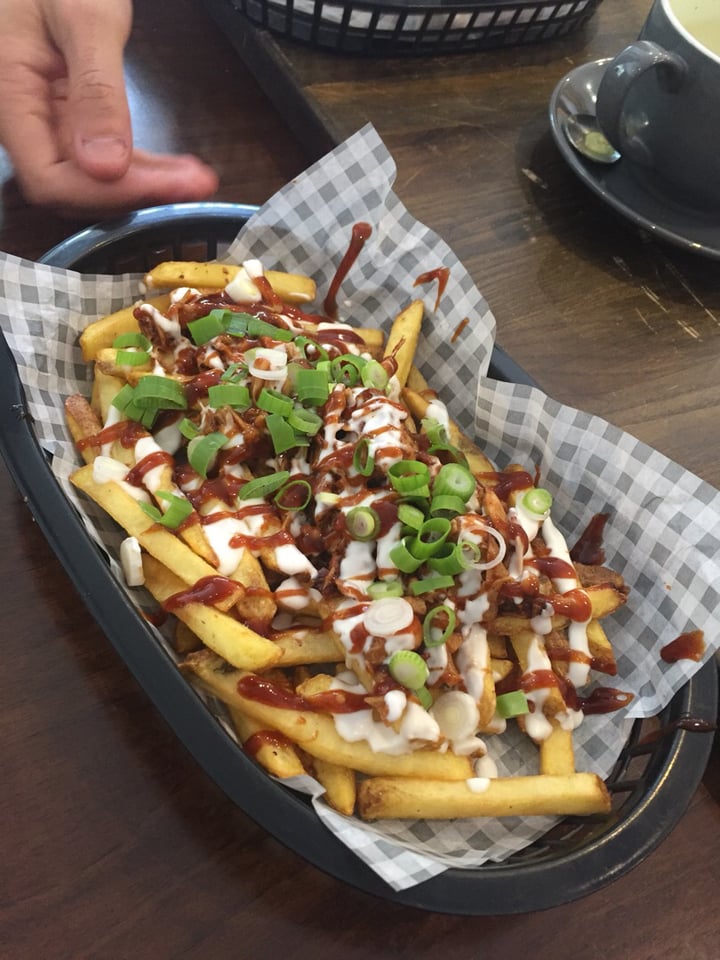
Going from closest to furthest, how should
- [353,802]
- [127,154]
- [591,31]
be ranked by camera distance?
[353,802] < [127,154] < [591,31]

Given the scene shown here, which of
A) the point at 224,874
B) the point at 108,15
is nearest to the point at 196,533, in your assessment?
the point at 224,874

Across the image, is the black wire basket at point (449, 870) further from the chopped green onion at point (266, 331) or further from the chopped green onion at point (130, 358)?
the chopped green onion at point (266, 331)

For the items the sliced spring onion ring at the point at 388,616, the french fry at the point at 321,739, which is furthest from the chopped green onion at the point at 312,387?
the french fry at the point at 321,739

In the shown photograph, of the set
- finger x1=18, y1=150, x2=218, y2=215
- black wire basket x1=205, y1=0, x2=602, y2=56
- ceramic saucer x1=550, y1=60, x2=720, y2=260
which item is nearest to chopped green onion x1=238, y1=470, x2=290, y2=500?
finger x1=18, y1=150, x2=218, y2=215

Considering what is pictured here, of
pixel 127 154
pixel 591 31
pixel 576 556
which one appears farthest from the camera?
pixel 591 31

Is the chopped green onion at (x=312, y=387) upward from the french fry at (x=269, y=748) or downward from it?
upward

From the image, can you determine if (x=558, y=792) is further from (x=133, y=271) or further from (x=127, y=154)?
(x=127, y=154)

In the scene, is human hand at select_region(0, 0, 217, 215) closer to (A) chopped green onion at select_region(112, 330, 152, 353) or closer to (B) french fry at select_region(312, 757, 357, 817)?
(A) chopped green onion at select_region(112, 330, 152, 353)
